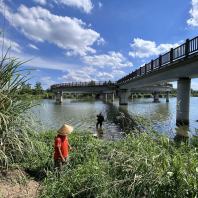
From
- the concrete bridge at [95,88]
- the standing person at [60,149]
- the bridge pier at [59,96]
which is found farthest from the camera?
the bridge pier at [59,96]

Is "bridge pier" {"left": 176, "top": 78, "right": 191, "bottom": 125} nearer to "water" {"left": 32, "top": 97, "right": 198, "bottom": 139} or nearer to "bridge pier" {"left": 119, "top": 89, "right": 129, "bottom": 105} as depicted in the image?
"water" {"left": 32, "top": 97, "right": 198, "bottom": 139}

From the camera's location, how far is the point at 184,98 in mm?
28156

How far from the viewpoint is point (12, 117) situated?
6020 millimetres

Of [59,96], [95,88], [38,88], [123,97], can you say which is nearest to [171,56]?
[38,88]

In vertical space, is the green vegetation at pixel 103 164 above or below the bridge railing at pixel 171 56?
below

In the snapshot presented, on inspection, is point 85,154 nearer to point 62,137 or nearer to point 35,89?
point 62,137

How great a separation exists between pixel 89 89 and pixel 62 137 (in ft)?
253

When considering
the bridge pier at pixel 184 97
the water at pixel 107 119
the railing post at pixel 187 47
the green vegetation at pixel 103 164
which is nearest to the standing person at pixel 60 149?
the green vegetation at pixel 103 164

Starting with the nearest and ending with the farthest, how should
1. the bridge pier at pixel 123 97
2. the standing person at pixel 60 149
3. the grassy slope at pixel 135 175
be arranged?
1. the grassy slope at pixel 135 175
2. the standing person at pixel 60 149
3. the bridge pier at pixel 123 97

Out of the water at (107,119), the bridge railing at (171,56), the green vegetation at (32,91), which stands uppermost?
the bridge railing at (171,56)

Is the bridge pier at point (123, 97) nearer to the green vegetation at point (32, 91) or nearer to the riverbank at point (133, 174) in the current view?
the green vegetation at point (32, 91)

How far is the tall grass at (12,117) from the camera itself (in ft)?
19.2

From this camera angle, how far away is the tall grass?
585cm

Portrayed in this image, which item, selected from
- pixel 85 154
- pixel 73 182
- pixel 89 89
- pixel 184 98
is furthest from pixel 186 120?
pixel 89 89
